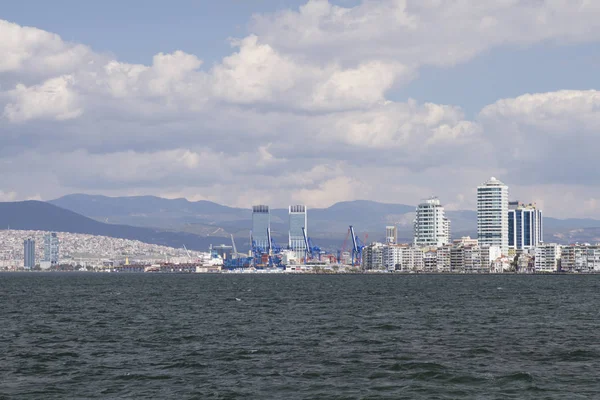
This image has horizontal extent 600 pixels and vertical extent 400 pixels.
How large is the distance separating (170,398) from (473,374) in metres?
17.2

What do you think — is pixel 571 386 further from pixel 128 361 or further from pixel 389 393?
pixel 128 361

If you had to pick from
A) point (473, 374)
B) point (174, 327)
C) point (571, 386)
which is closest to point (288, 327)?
point (174, 327)

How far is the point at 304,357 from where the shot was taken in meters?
55.2

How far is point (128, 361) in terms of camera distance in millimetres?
53781

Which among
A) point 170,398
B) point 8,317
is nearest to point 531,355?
point 170,398

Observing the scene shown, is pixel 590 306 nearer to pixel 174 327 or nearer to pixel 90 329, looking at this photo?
pixel 174 327

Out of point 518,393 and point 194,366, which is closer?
point 518,393

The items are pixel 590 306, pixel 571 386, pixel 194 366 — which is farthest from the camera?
pixel 590 306

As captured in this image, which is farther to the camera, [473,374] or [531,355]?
[531,355]

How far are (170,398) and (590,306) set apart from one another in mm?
82415

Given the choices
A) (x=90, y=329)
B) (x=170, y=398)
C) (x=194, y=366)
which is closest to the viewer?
(x=170, y=398)

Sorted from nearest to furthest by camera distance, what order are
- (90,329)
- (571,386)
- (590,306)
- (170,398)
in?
(170,398) → (571,386) → (90,329) → (590,306)

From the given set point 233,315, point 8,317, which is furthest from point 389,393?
point 8,317

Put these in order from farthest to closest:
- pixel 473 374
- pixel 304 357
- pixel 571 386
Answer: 1. pixel 304 357
2. pixel 473 374
3. pixel 571 386
